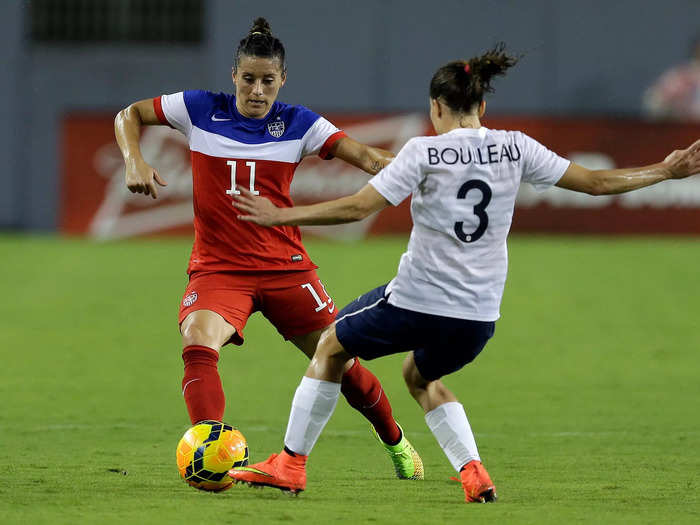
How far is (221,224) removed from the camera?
21.3ft

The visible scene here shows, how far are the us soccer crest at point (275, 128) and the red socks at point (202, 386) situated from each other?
4.00 feet

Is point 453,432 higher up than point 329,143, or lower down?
lower down

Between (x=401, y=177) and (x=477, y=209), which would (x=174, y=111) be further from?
(x=477, y=209)

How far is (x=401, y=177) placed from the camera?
5332mm

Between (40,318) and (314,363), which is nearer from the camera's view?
(314,363)

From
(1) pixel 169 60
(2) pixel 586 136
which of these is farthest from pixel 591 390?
(1) pixel 169 60

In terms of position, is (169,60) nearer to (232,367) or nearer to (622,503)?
(232,367)

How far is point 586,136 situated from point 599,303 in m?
6.34

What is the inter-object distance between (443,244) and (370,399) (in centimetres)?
138

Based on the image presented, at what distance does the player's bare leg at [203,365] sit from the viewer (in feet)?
19.6

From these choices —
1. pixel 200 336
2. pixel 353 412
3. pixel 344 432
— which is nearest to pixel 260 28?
pixel 200 336

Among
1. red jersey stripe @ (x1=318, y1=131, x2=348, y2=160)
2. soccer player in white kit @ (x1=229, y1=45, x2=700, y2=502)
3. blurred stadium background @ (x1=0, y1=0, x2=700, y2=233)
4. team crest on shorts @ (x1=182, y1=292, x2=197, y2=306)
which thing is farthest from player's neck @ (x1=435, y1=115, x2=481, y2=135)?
blurred stadium background @ (x1=0, y1=0, x2=700, y2=233)

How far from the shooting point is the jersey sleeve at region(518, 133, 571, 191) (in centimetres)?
557

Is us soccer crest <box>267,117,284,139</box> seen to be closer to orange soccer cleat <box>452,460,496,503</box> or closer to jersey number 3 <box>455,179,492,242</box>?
jersey number 3 <box>455,179,492,242</box>
